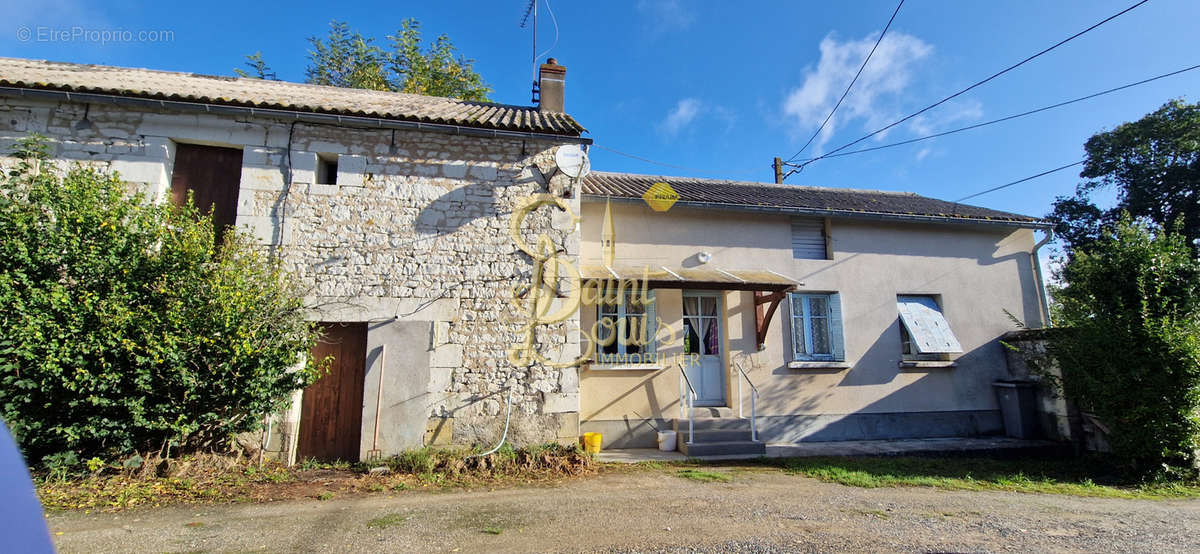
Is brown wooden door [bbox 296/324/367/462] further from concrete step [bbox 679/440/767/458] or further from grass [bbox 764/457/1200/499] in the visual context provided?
grass [bbox 764/457/1200/499]

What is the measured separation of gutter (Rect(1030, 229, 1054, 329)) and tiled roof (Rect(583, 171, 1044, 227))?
347 mm

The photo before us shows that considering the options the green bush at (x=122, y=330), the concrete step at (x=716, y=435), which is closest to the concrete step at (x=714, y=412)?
the concrete step at (x=716, y=435)

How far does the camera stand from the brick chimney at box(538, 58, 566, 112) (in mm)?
8219

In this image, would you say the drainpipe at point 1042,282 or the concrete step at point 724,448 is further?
the drainpipe at point 1042,282

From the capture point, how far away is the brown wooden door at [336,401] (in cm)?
585

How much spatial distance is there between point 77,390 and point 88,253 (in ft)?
4.20

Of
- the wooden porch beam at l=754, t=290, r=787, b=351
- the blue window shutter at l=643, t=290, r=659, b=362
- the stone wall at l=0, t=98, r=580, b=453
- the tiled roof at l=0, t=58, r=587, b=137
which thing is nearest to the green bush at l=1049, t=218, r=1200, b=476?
the wooden porch beam at l=754, t=290, r=787, b=351

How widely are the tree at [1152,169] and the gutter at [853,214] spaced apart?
693 cm

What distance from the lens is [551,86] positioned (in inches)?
326

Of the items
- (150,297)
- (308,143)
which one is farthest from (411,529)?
(308,143)

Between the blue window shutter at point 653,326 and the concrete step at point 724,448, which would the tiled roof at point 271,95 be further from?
the concrete step at point 724,448

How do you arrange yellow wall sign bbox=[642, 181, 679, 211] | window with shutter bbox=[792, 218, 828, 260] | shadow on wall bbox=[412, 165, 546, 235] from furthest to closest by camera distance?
window with shutter bbox=[792, 218, 828, 260] < yellow wall sign bbox=[642, 181, 679, 211] < shadow on wall bbox=[412, 165, 546, 235]

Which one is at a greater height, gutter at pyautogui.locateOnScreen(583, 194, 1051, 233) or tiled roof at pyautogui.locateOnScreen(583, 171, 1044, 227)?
tiled roof at pyautogui.locateOnScreen(583, 171, 1044, 227)

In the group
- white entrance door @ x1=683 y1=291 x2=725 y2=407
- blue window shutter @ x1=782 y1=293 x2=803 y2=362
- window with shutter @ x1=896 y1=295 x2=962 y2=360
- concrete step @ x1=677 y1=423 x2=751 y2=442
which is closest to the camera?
concrete step @ x1=677 y1=423 x2=751 y2=442
